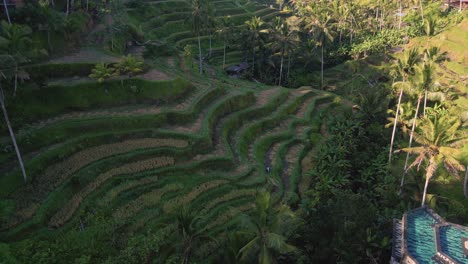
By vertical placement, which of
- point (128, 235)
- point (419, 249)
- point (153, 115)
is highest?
point (153, 115)

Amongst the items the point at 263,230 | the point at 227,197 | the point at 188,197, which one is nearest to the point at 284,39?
the point at 227,197

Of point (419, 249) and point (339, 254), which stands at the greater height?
point (419, 249)

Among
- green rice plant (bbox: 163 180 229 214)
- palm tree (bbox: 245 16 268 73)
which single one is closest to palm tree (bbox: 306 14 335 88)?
palm tree (bbox: 245 16 268 73)

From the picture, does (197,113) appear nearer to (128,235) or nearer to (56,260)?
(128,235)

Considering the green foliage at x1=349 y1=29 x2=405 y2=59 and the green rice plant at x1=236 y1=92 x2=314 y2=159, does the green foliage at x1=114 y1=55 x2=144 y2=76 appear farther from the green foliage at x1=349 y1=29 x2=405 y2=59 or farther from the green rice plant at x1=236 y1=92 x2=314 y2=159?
the green foliage at x1=349 y1=29 x2=405 y2=59

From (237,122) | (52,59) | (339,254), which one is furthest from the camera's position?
(237,122)

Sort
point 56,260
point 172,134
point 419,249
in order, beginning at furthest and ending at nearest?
point 172,134 < point 56,260 < point 419,249

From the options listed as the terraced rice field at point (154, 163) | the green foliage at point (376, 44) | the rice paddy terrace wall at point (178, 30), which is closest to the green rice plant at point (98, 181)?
the terraced rice field at point (154, 163)

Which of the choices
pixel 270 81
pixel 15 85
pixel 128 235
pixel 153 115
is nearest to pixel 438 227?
pixel 128 235

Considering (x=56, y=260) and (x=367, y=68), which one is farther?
(x=367, y=68)
